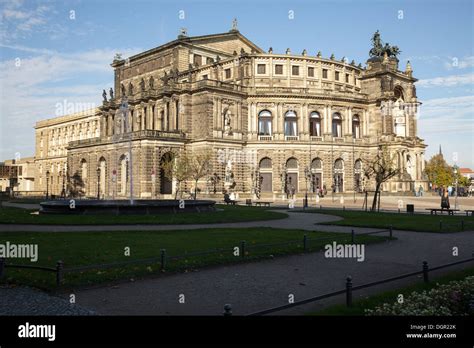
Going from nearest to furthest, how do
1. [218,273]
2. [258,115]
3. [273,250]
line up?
1. [218,273]
2. [273,250]
3. [258,115]

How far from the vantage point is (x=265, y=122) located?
7144cm

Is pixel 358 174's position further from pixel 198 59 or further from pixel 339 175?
pixel 198 59

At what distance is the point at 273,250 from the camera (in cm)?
1748

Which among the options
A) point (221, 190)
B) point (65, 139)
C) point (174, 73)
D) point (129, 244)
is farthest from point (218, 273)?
point (65, 139)

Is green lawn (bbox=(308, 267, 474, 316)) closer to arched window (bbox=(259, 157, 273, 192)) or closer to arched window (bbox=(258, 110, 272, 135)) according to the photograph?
arched window (bbox=(259, 157, 273, 192))

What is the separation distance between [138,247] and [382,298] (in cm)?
1015

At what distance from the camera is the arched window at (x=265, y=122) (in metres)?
71.2

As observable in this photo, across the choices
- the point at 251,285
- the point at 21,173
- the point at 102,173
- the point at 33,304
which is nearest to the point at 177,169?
the point at 102,173

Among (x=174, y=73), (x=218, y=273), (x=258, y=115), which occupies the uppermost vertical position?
(x=174, y=73)

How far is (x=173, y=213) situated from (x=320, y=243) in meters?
16.5

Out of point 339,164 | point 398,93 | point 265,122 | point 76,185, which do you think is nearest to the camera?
point 265,122

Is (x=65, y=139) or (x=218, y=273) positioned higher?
(x=65, y=139)

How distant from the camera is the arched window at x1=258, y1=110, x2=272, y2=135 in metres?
71.2

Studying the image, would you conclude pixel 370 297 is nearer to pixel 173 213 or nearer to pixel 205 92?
pixel 173 213
